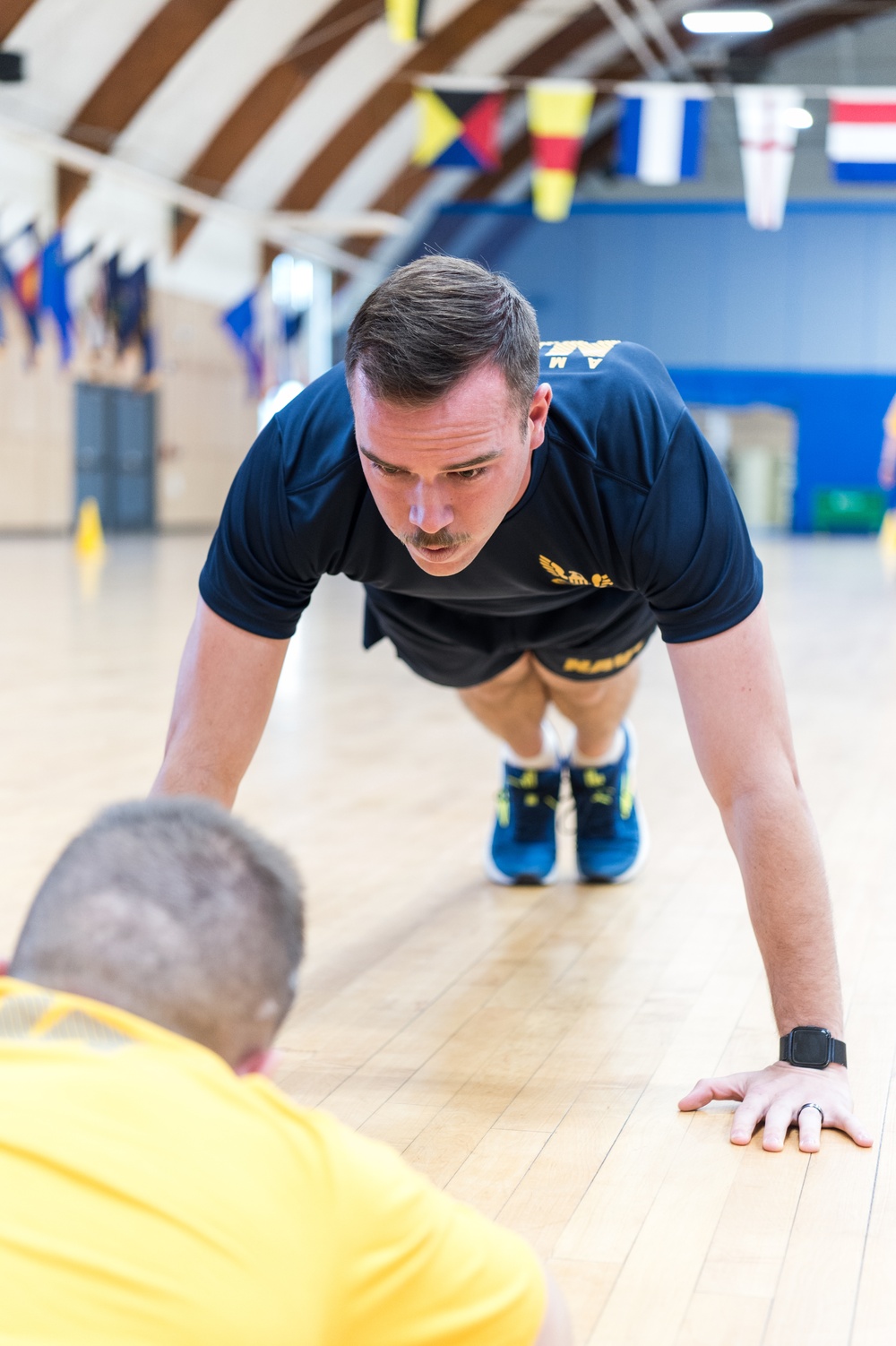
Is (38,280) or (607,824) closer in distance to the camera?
(607,824)

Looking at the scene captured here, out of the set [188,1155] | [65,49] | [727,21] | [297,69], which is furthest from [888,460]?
[188,1155]

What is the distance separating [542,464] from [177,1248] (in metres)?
1.30

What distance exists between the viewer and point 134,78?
15977 millimetres

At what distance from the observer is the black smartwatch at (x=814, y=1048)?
1.85 metres

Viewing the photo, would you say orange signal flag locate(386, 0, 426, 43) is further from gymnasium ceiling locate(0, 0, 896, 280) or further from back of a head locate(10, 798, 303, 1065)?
back of a head locate(10, 798, 303, 1065)

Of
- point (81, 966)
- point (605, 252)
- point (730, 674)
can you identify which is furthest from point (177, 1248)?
point (605, 252)

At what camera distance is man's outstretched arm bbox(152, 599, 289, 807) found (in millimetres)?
2049

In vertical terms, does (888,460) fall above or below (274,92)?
below

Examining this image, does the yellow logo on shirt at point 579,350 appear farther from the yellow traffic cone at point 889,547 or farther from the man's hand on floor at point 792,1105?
the yellow traffic cone at point 889,547

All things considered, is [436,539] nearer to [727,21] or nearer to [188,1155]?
[188,1155]

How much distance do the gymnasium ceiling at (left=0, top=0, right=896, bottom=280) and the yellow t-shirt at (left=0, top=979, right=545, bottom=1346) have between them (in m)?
14.6

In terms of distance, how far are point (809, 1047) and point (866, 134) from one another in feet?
44.7

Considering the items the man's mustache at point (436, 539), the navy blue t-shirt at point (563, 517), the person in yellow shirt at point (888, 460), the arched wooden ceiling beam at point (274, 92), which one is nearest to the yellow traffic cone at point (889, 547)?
the person in yellow shirt at point (888, 460)

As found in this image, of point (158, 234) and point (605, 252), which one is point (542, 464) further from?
point (605, 252)
